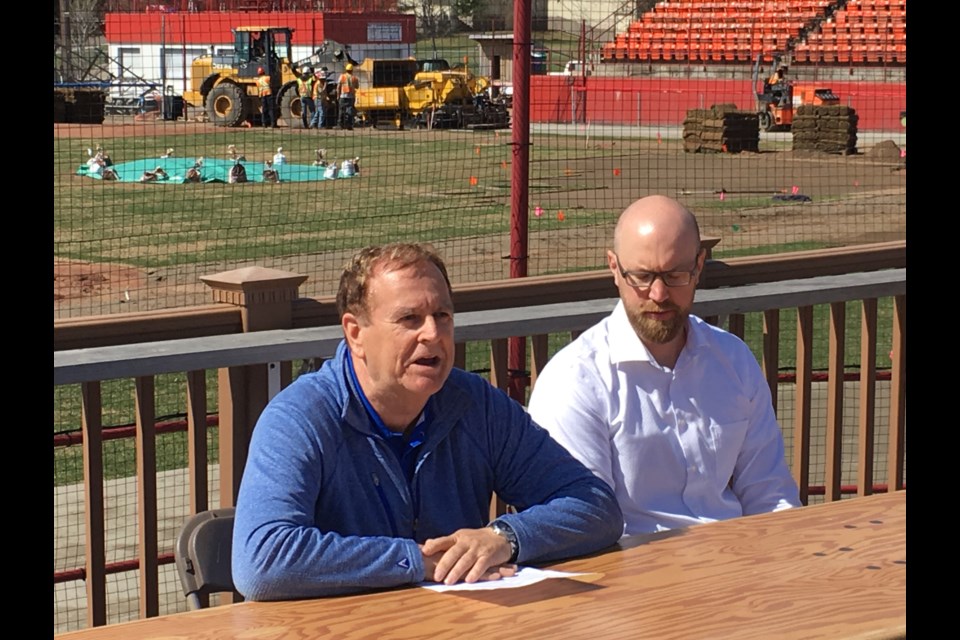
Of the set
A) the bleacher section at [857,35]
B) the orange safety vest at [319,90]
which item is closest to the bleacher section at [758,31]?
the bleacher section at [857,35]

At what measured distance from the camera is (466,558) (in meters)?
2.35

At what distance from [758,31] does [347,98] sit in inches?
466

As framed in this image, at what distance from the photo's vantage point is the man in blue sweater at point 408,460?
2404 mm

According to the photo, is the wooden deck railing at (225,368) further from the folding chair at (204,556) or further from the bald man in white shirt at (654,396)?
Result: the folding chair at (204,556)

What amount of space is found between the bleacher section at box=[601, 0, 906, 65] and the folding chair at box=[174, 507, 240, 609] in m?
30.3

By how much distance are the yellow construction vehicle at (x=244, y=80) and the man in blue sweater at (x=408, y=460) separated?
1069 inches

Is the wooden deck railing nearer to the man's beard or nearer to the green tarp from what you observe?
the man's beard

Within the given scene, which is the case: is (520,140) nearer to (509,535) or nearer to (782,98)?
(509,535)

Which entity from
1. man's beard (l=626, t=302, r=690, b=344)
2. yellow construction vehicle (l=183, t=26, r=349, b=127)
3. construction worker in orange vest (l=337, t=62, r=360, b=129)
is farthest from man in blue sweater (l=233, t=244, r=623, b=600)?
yellow construction vehicle (l=183, t=26, r=349, b=127)
